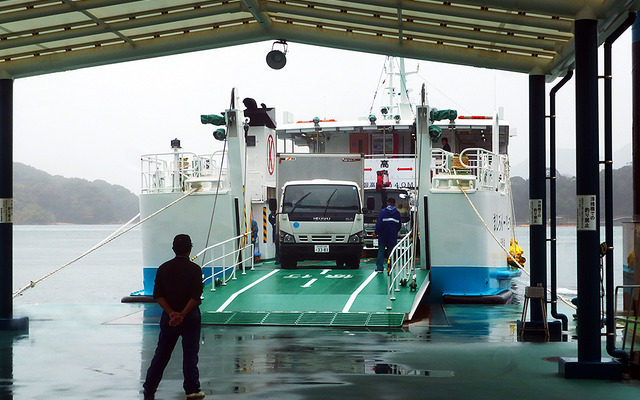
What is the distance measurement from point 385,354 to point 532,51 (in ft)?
16.3

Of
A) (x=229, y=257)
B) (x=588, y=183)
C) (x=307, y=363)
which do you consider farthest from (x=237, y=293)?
(x=588, y=183)

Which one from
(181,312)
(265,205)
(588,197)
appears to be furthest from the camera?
(265,205)

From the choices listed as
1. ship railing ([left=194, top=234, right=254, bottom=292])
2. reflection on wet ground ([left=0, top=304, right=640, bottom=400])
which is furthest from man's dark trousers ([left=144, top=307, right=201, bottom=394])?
ship railing ([left=194, top=234, right=254, bottom=292])

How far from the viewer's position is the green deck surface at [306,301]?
14.6m

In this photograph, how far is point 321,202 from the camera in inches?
782

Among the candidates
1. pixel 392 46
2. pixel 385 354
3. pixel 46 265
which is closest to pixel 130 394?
pixel 385 354

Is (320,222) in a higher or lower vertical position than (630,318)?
higher

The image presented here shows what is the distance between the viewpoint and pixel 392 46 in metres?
13.1

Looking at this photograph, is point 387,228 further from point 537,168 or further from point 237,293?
point 537,168

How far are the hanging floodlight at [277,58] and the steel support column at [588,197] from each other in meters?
5.65

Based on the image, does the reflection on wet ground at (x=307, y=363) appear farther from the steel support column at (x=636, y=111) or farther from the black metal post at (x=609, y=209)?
the steel support column at (x=636, y=111)

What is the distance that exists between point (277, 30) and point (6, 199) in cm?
511

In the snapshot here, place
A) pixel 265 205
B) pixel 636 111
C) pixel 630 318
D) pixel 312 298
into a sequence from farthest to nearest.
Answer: pixel 265 205 < pixel 312 298 < pixel 636 111 < pixel 630 318

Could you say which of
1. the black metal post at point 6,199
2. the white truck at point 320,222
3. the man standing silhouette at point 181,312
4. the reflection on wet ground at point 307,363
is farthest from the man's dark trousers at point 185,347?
the white truck at point 320,222
